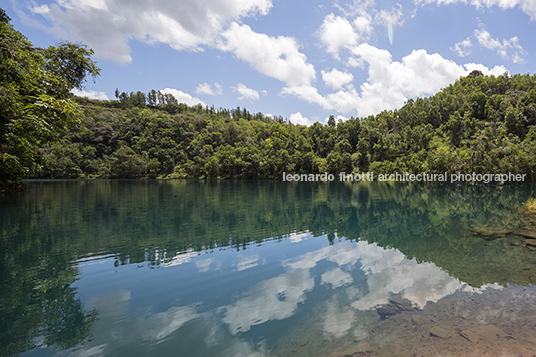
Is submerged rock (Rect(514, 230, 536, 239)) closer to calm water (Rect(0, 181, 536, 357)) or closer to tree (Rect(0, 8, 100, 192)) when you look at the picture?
calm water (Rect(0, 181, 536, 357))

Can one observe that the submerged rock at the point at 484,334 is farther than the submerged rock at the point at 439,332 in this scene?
No

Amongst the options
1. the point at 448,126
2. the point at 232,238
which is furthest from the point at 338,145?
the point at 232,238

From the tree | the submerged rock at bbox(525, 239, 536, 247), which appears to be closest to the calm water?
the submerged rock at bbox(525, 239, 536, 247)

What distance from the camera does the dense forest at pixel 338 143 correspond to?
78.8 m

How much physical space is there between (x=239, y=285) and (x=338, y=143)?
109388 millimetres

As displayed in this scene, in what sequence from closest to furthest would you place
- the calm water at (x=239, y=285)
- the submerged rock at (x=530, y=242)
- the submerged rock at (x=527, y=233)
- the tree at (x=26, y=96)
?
the calm water at (x=239, y=285) < the tree at (x=26, y=96) < the submerged rock at (x=530, y=242) < the submerged rock at (x=527, y=233)

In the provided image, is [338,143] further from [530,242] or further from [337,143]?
[530,242]

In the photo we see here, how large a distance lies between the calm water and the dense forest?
2955 inches

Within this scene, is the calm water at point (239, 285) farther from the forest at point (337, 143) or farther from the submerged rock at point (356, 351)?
the forest at point (337, 143)

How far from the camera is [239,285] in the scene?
30.8ft

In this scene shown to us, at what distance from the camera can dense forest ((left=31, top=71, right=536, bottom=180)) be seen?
259 ft

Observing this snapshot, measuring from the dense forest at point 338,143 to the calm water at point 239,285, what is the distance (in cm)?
7506

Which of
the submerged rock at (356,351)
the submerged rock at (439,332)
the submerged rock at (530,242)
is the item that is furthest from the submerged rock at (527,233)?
the submerged rock at (356,351)

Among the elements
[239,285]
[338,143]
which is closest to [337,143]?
[338,143]
